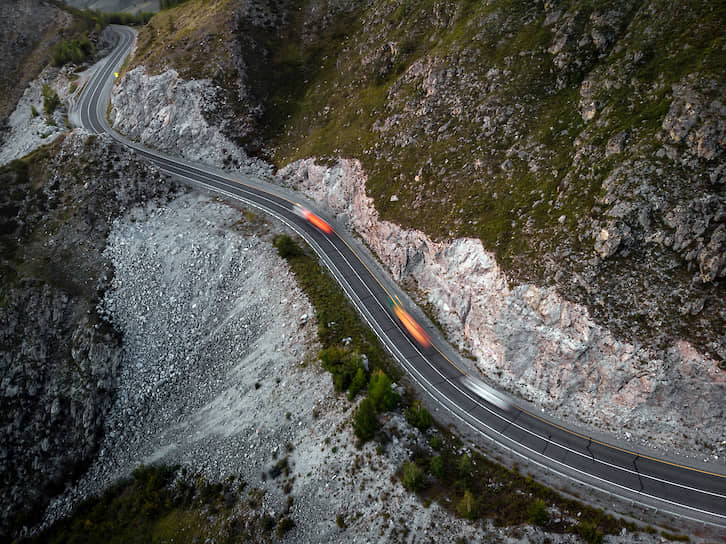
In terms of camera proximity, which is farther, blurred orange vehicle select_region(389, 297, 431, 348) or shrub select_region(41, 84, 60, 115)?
shrub select_region(41, 84, 60, 115)

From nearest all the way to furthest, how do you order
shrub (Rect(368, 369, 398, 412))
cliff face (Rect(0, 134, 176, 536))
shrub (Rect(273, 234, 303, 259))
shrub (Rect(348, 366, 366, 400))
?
1. shrub (Rect(368, 369, 398, 412))
2. shrub (Rect(348, 366, 366, 400))
3. cliff face (Rect(0, 134, 176, 536))
4. shrub (Rect(273, 234, 303, 259))

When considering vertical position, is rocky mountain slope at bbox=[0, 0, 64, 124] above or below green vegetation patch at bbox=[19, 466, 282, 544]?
above

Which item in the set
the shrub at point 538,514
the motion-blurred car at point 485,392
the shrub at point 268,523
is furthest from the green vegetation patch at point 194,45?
the shrub at point 538,514

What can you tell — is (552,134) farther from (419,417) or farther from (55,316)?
(55,316)

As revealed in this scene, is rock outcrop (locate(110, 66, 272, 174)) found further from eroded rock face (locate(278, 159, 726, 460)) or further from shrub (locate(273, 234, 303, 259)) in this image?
eroded rock face (locate(278, 159, 726, 460))

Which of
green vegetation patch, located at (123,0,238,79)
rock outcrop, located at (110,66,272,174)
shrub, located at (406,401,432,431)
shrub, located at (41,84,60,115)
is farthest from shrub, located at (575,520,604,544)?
shrub, located at (41,84,60,115)

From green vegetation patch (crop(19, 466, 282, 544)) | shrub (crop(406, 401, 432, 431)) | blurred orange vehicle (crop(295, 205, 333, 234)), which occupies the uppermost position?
blurred orange vehicle (crop(295, 205, 333, 234))

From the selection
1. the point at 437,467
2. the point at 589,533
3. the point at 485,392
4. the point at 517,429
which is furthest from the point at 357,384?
the point at 589,533
